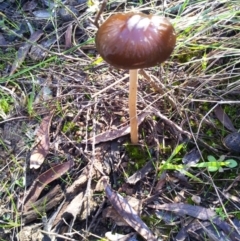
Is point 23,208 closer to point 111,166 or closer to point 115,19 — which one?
point 111,166

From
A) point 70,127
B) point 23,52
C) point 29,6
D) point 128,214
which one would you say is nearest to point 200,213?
point 128,214

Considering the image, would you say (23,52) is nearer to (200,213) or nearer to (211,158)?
(211,158)

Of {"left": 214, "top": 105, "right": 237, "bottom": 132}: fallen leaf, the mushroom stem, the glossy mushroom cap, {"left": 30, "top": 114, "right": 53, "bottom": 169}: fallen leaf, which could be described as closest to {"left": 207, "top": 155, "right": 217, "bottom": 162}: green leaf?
{"left": 214, "top": 105, "right": 237, "bottom": 132}: fallen leaf

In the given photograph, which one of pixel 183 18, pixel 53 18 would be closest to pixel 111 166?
pixel 183 18

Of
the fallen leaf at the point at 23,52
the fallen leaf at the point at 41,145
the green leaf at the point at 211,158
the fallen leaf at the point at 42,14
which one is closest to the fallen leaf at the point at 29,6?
the fallen leaf at the point at 42,14

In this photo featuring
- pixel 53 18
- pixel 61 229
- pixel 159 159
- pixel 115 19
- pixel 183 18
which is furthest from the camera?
pixel 53 18

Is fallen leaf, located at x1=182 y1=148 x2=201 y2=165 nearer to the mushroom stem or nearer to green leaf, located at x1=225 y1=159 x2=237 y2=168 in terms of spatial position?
green leaf, located at x1=225 y1=159 x2=237 y2=168
